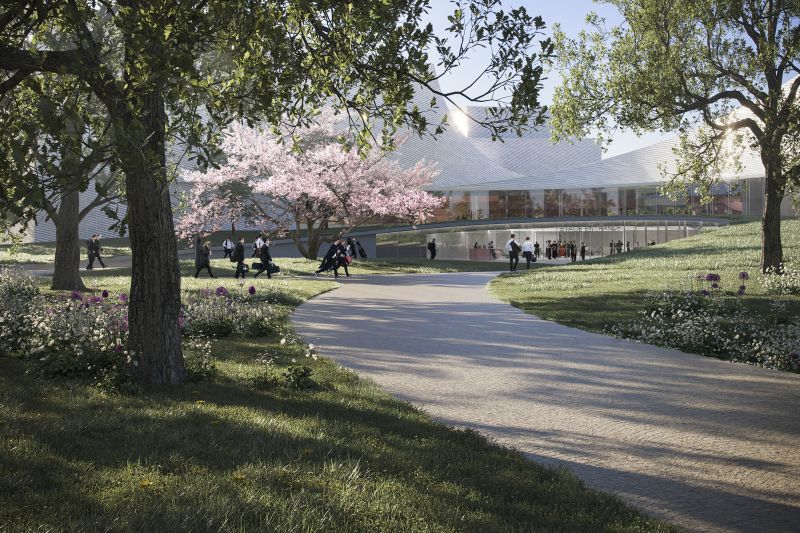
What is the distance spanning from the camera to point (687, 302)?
549 inches

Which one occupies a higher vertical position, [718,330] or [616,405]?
[718,330]

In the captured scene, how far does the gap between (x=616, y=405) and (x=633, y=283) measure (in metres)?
14.6

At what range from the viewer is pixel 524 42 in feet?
25.6

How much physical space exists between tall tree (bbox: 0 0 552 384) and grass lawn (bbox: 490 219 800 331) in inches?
276

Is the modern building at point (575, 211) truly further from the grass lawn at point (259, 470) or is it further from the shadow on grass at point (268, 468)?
the shadow on grass at point (268, 468)

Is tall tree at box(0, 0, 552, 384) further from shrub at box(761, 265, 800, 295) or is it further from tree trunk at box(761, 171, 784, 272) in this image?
tree trunk at box(761, 171, 784, 272)

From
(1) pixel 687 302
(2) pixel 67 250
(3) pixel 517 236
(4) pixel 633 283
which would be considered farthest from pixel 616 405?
(3) pixel 517 236

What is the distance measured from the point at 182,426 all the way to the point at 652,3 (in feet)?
55.8

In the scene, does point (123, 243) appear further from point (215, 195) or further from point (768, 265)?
point (768, 265)

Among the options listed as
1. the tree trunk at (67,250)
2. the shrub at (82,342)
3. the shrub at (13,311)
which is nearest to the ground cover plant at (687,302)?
the shrub at (82,342)

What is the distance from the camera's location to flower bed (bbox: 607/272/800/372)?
405 inches

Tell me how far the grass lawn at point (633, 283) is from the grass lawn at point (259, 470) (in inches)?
328

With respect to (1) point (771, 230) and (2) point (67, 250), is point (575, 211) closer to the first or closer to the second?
(1) point (771, 230)

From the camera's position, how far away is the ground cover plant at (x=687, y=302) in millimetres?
11113
